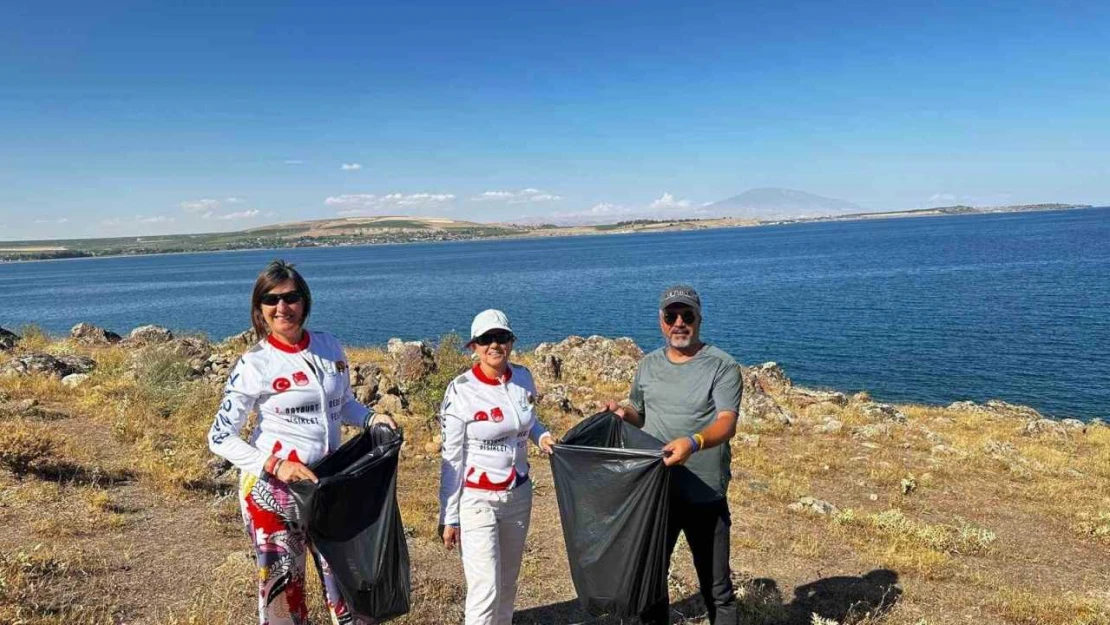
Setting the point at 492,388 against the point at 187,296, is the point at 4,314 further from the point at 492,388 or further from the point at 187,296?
the point at 492,388

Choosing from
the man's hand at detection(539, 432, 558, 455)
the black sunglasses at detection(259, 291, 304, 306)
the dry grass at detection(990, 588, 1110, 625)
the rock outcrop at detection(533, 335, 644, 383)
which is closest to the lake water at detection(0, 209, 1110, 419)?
the rock outcrop at detection(533, 335, 644, 383)

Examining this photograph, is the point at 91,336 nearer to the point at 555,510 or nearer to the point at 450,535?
the point at 555,510

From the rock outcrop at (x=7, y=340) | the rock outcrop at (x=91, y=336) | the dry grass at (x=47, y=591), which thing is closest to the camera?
the dry grass at (x=47, y=591)

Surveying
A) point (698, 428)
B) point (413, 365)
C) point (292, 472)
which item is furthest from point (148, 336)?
point (698, 428)

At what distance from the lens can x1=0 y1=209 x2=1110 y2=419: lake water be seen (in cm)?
2861

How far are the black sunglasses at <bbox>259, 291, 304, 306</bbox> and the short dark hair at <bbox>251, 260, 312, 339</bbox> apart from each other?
2 centimetres

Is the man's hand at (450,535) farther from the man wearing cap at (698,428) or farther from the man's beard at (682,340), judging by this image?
the man's beard at (682,340)

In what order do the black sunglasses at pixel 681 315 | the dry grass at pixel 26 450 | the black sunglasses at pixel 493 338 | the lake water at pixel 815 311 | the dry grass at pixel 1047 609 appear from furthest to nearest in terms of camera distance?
the lake water at pixel 815 311, the dry grass at pixel 26 450, the dry grass at pixel 1047 609, the black sunglasses at pixel 681 315, the black sunglasses at pixel 493 338

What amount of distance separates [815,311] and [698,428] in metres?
45.3

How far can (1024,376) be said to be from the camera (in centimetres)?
2752

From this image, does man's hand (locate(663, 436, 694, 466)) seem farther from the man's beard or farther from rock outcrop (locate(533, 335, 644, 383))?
rock outcrop (locate(533, 335, 644, 383))

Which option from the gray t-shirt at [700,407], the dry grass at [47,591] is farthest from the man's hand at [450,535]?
the dry grass at [47,591]

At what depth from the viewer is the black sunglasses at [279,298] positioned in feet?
12.6

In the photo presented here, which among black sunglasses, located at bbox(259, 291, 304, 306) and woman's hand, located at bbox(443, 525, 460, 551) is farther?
woman's hand, located at bbox(443, 525, 460, 551)
